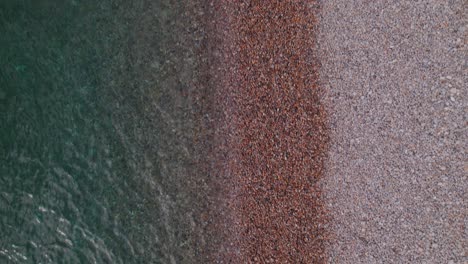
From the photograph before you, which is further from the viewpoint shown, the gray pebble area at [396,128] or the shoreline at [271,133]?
the shoreline at [271,133]

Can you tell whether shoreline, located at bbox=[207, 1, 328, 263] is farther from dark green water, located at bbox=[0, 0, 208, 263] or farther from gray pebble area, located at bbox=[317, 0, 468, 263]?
dark green water, located at bbox=[0, 0, 208, 263]

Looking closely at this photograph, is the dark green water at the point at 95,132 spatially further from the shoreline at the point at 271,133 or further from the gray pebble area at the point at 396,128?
the gray pebble area at the point at 396,128

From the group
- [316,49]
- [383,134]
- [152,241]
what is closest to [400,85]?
[383,134]

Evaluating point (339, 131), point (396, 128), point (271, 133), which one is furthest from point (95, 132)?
point (396, 128)

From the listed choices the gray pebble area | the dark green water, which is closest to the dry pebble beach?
A: the gray pebble area

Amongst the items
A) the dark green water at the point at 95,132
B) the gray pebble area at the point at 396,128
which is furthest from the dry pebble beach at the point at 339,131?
the dark green water at the point at 95,132

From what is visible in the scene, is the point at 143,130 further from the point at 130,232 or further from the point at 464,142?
the point at 464,142
